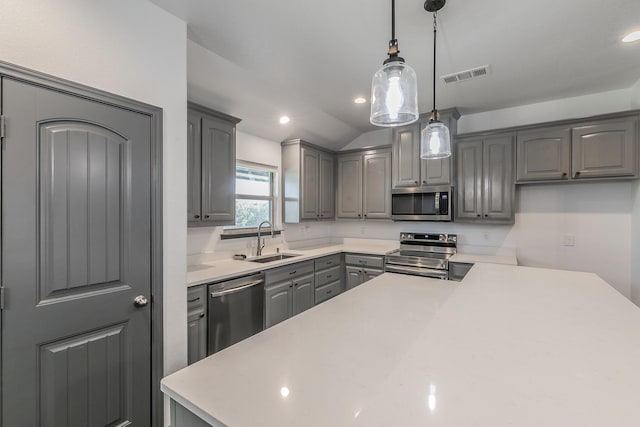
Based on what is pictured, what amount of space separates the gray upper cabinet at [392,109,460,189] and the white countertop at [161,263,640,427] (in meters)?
2.27

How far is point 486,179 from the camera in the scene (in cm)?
330

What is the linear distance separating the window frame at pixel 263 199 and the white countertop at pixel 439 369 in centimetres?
209

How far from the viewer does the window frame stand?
3238 mm

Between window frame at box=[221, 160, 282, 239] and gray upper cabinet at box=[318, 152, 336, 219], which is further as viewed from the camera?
gray upper cabinet at box=[318, 152, 336, 219]

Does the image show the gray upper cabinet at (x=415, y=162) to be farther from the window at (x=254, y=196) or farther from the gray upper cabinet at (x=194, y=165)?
the gray upper cabinet at (x=194, y=165)

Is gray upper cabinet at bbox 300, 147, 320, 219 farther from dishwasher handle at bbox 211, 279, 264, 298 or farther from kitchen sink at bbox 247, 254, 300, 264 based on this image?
dishwasher handle at bbox 211, 279, 264, 298

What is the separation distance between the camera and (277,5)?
5.63ft

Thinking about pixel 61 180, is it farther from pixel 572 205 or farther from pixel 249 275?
pixel 572 205

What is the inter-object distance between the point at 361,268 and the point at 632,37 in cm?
313

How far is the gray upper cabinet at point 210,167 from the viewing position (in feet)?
7.95

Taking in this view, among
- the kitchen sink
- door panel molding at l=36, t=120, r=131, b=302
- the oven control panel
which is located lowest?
the kitchen sink

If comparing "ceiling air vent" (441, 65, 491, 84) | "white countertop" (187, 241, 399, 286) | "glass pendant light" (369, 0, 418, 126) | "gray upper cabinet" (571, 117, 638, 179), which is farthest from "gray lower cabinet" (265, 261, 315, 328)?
A: "gray upper cabinet" (571, 117, 638, 179)

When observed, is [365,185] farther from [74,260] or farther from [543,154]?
[74,260]

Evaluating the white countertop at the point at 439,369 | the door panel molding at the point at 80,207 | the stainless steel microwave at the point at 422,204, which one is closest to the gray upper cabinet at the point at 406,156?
the stainless steel microwave at the point at 422,204
